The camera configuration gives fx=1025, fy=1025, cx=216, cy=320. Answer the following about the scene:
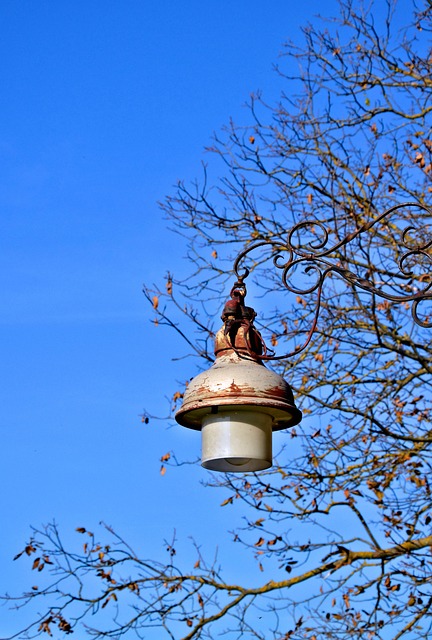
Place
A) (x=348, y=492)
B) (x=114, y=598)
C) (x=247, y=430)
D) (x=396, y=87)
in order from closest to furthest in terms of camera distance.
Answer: (x=247, y=430)
(x=348, y=492)
(x=114, y=598)
(x=396, y=87)

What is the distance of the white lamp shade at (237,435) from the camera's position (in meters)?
4.35

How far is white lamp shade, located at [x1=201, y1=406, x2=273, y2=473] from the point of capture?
14.3ft

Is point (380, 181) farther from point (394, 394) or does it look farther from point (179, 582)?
point (179, 582)

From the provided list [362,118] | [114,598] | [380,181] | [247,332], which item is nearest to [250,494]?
[114,598]

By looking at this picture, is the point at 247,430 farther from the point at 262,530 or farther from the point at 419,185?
the point at 419,185

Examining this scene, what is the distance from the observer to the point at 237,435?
14.3ft

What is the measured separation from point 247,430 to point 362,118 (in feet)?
21.2

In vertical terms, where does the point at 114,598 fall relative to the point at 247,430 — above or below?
above

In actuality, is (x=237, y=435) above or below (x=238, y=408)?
below

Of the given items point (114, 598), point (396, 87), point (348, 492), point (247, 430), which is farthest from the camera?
point (396, 87)

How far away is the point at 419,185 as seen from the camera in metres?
9.66

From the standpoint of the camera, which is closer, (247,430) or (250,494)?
(247,430)

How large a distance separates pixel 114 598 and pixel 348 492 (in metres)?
2.37

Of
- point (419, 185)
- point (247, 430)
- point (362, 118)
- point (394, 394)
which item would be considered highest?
point (362, 118)
